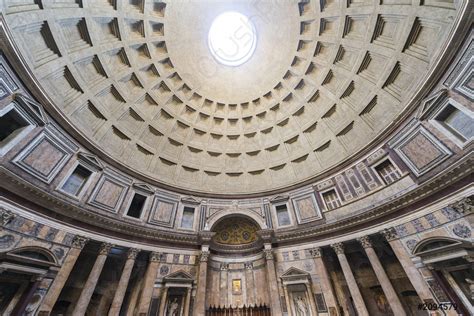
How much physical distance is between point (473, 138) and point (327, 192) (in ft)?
26.5

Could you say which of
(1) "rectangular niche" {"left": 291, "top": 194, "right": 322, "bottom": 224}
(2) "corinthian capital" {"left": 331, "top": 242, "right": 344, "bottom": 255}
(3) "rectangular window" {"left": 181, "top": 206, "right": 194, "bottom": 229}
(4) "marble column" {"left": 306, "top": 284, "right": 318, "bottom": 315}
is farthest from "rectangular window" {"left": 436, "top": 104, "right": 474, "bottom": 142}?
(3) "rectangular window" {"left": 181, "top": 206, "right": 194, "bottom": 229}

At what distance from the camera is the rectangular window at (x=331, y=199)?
45.0 feet

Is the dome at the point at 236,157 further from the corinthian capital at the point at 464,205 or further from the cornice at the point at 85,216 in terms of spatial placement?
the corinthian capital at the point at 464,205

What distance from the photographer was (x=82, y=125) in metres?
12.2

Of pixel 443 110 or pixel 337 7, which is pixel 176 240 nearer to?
pixel 443 110

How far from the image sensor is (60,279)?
8.75 m

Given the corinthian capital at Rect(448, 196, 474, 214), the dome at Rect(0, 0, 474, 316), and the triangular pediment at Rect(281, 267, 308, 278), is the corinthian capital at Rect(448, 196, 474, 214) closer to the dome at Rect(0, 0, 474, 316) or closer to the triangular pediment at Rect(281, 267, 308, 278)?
the dome at Rect(0, 0, 474, 316)

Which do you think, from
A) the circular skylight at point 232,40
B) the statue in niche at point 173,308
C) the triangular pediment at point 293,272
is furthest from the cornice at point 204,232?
the circular skylight at point 232,40

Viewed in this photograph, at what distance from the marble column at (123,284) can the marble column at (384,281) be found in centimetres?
1360

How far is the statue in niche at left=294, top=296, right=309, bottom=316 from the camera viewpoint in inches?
436

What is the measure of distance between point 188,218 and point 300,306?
32.0ft

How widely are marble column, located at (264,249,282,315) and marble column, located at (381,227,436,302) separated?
6.88m

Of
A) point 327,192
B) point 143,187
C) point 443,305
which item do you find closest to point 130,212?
point 143,187

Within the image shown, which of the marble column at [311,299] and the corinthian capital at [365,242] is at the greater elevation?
the corinthian capital at [365,242]
